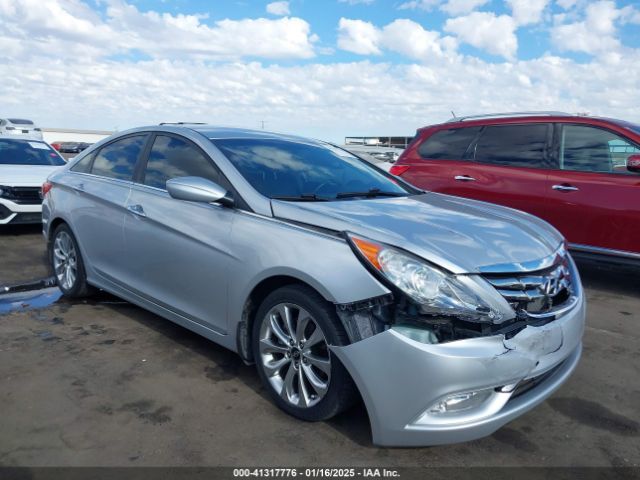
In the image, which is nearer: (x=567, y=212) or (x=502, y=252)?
(x=502, y=252)

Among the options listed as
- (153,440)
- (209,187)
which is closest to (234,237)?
(209,187)

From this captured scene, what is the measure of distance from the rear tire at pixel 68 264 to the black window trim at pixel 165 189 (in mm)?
1076

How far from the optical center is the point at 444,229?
2947mm

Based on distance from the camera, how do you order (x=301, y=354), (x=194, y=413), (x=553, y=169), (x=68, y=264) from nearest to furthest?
1. (x=301, y=354)
2. (x=194, y=413)
3. (x=68, y=264)
4. (x=553, y=169)

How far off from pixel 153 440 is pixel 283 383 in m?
0.71

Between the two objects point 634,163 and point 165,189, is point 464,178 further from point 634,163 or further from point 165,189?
point 165,189

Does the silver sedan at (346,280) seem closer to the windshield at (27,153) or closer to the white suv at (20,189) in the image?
the white suv at (20,189)

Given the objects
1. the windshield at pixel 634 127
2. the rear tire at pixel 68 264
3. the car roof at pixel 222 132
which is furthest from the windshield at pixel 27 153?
the windshield at pixel 634 127

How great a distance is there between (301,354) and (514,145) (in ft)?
13.9

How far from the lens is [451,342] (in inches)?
95.7

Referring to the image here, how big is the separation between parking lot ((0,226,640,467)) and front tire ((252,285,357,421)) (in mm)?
148

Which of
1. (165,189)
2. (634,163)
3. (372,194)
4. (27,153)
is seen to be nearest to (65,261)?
(165,189)

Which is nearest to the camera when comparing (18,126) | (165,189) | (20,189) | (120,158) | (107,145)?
(165,189)

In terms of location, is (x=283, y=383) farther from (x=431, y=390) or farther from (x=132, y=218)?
(x=132, y=218)
